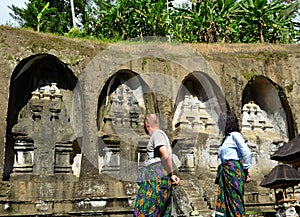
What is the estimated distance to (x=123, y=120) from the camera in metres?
13.5

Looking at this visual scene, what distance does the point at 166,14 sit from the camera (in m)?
19.8

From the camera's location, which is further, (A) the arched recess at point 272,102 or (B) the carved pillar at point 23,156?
(A) the arched recess at point 272,102

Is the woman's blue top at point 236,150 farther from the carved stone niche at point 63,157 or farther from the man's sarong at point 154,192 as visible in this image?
the carved stone niche at point 63,157

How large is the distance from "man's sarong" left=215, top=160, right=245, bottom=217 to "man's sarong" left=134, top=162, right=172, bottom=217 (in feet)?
3.44

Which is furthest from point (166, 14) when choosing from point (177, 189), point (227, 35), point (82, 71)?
point (177, 189)

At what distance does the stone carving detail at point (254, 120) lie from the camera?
16031 millimetres

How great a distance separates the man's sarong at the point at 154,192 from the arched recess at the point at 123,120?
736cm

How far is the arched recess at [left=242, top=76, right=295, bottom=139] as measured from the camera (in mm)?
15445

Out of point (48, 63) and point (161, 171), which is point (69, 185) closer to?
point (48, 63)

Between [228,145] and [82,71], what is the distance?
26.2ft

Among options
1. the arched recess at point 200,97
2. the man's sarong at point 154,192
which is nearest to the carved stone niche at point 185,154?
the arched recess at point 200,97

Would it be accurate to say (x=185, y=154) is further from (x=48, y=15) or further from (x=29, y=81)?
(x=48, y=15)

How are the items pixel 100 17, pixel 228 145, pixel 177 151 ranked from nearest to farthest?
pixel 228 145 < pixel 177 151 < pixel 100 17

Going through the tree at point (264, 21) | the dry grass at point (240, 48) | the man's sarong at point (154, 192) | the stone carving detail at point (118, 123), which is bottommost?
the man's sarong at point (154, 192)
